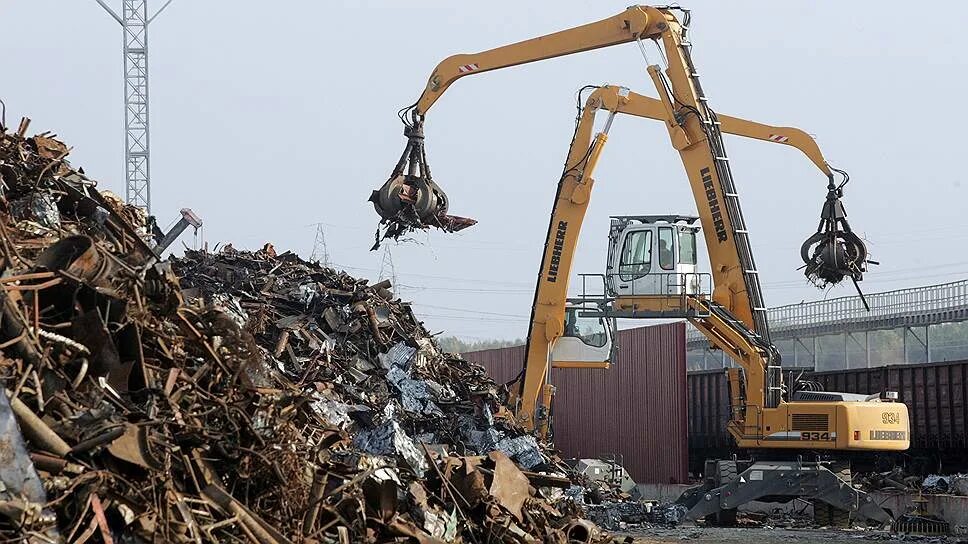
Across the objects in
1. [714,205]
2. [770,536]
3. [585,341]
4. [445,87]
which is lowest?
Answer: [770,536]

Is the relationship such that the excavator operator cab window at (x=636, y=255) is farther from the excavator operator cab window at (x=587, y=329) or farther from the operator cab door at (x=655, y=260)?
the excavator operator cab window at (x=587, y=329)

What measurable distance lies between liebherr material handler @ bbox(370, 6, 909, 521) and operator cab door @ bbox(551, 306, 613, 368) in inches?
0.9

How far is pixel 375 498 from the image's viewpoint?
330 inches

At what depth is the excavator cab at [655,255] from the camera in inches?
747

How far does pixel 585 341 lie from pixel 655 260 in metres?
2.09

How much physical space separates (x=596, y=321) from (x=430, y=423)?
5484 millimetres

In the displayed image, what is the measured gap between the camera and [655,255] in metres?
19.1

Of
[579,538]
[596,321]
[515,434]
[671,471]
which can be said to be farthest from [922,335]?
[579,538]

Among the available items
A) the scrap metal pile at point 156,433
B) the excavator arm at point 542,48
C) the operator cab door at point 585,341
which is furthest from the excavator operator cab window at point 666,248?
the scrap metal pile at point 156,433

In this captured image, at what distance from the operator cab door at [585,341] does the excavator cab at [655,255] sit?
1051 millimetres

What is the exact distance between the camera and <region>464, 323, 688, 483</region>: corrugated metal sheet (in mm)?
24328

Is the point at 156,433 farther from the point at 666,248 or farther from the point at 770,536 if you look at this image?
the point at 666,248

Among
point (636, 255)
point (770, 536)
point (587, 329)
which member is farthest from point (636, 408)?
point (770, 536)

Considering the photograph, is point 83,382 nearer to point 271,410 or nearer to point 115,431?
point 115,431
